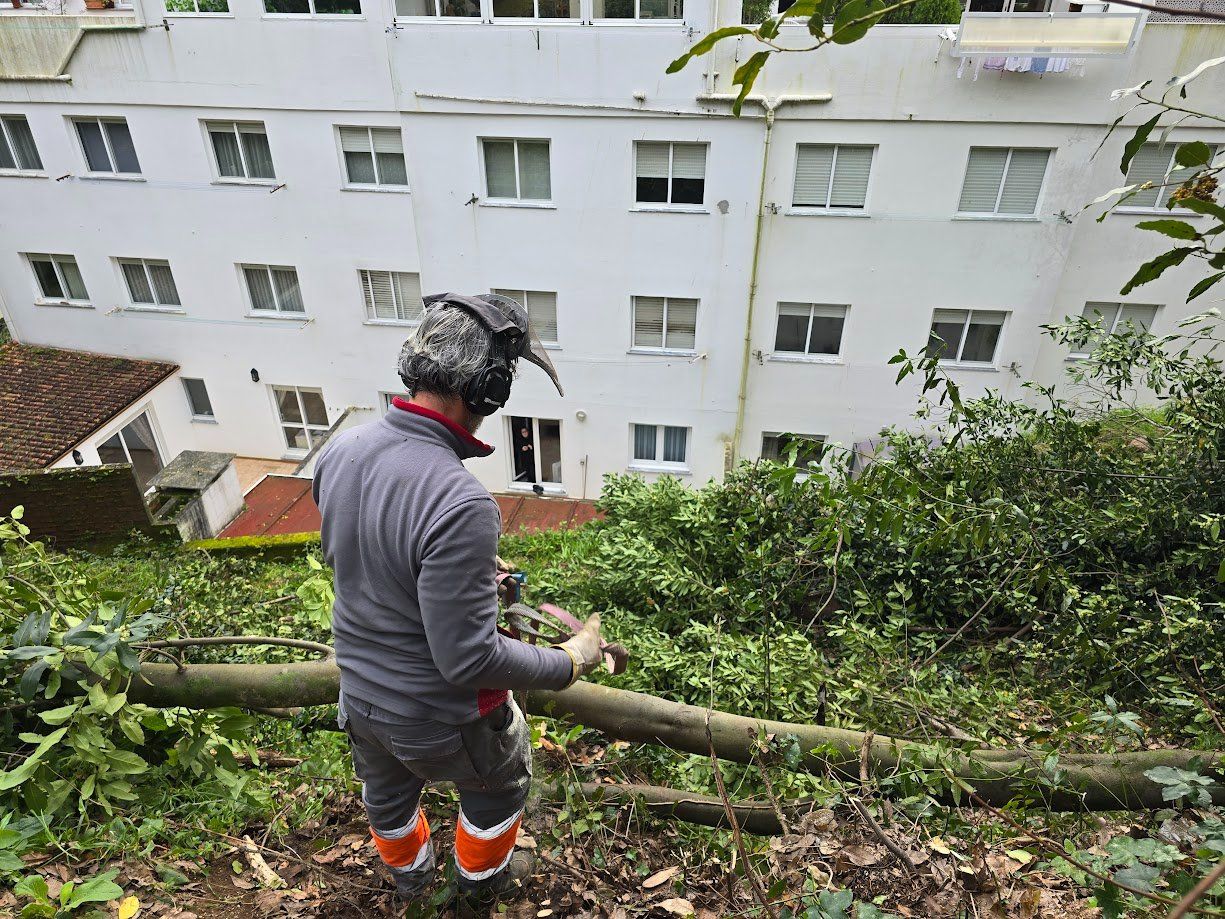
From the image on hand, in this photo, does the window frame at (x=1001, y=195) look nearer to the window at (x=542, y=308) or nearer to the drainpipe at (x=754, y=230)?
the drainpipe at (x=754, y=230)

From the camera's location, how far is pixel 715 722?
10.2ft

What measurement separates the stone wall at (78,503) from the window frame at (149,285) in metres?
6.30

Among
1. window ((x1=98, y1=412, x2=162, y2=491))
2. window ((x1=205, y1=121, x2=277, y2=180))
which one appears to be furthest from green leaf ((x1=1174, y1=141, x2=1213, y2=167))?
window ((x1=98, y1=412, x2=162, y2=491))

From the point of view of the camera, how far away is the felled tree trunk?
282 cm

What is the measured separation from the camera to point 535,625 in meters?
2.97

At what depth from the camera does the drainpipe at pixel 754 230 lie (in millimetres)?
11086

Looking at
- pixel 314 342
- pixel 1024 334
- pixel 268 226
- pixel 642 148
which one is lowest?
pixel 314 342

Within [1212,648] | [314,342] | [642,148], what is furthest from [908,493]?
[314,342]

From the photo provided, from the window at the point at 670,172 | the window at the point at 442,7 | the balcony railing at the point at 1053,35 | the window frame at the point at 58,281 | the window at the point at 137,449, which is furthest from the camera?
the window at the point at 137,449

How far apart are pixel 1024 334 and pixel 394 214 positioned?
11.7 m

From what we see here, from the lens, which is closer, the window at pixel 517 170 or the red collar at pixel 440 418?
the red collar at pixel 440 418

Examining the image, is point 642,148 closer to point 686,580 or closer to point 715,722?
point 686,580

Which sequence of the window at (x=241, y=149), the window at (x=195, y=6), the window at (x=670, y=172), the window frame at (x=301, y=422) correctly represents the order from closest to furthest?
the window at (x=670, y=172) < the window at (x=195, y=6) < the window at (x=241, y=149) < the window frame at (x=301, y=422)

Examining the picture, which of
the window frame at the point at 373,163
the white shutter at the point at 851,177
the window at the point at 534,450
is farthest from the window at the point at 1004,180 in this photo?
the window frame at the point at 373,163
